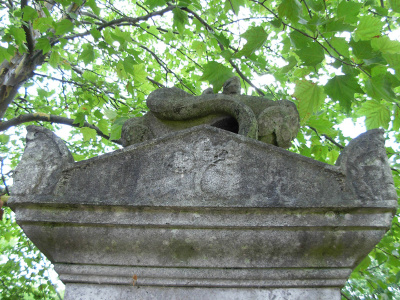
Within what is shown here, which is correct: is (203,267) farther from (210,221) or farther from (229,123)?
(229,123)

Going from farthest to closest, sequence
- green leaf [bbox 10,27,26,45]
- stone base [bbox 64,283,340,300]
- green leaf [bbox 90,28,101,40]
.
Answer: green leaf [bbox 10,27,26,45], green leaf [bbox 90,28,101,40], stone base [bbox 64,283,340,300]

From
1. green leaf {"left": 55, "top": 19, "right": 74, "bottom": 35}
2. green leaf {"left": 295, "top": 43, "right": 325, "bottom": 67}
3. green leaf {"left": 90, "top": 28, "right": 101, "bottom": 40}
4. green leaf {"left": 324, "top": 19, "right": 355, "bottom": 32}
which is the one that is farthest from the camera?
green leaf {"left": 90, "top": 28, "right": 101, "bottom": 40}

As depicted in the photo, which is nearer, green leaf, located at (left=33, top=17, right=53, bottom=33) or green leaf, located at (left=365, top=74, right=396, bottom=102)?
green leaf, located at (left=365, top=74, right=396, bottom=102)

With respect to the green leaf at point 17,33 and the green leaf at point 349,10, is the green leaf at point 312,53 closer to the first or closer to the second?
the green leaf at point 349,10

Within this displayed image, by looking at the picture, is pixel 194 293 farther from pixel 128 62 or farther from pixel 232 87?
pixel 128 62

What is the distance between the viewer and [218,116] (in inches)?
93.4

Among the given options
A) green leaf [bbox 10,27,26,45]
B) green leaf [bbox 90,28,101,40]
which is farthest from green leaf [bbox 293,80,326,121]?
green leaf [bbox 10,27,26,45]

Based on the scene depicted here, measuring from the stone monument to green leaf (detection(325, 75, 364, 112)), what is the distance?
1.26ft

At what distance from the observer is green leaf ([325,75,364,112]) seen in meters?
2.11

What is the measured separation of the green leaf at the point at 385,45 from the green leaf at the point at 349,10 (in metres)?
0.20

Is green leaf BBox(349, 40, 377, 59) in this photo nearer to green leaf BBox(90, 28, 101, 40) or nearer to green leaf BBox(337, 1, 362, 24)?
green leaf BBox(337, 1, 362, 24)

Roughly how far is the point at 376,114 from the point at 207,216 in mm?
1737

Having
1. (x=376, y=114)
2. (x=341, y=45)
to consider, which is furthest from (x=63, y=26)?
(x=376, y=114)

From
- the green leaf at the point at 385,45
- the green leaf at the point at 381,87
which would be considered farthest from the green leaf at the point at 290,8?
the green leaf at the point at 381,87
